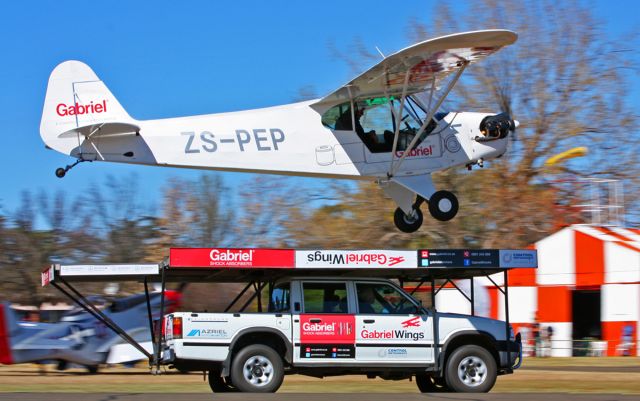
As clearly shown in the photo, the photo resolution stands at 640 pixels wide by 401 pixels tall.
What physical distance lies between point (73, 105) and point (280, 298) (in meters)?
6.25

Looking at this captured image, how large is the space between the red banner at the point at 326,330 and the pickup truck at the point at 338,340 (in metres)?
0.01

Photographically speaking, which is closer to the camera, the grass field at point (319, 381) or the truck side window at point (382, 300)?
the truck side window at point (382, 300)

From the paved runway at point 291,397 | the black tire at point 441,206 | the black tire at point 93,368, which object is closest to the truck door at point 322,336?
the paved runway at point 291,397

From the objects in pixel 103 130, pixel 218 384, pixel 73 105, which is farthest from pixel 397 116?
pixel 218 384

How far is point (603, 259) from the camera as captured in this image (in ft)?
89.1

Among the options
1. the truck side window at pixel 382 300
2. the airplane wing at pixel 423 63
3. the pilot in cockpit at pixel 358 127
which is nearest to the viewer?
the truck side window at pixel 382 300

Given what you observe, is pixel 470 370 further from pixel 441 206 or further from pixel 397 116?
pixel 397 116

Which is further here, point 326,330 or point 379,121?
point 379,121

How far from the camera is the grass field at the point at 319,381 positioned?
1505 centimetres

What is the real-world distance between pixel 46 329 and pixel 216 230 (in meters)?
23.9

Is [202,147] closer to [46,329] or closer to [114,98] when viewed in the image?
[114,98]

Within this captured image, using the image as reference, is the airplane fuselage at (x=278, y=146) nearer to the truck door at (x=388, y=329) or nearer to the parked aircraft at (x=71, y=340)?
the parked aircraft at (x=71, y=340)

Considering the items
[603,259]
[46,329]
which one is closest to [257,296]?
[46,329]

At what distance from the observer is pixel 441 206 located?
56.8 ft
